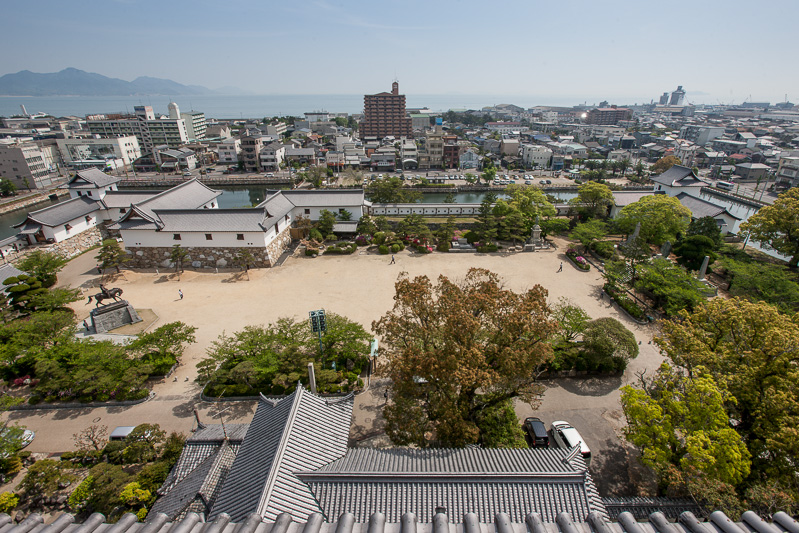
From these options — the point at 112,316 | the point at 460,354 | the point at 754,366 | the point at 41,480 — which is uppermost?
the point at 460,354

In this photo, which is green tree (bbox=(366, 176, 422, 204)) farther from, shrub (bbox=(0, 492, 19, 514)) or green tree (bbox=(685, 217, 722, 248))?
shrub (bbox=(0, 492, 19, 514))

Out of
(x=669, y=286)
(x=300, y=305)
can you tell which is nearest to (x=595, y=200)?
(x=669, y=286)

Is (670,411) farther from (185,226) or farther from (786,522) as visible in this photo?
(185,226)

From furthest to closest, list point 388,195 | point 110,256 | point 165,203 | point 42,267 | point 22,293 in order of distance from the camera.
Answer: point 388,195 → point 165,203 → point 110,256 → point 42,267 → point 22,293

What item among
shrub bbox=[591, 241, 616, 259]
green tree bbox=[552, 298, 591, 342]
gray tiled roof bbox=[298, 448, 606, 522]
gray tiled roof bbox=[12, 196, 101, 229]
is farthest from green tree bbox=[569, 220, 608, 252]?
gray tiled roof bbox=[12, 196, 101, 229]

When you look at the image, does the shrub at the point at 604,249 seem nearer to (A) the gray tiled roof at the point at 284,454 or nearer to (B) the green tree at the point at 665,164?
(A) the gray tiled roof at the point at 284,454

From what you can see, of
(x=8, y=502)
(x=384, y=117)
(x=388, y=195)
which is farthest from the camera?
(x=384, y=117)

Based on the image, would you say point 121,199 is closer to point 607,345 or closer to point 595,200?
point 607,345
